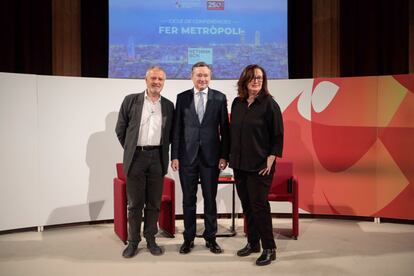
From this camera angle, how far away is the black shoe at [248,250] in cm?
375

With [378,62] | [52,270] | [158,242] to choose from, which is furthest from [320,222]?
[52,270]

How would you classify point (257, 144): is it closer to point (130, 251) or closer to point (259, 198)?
point (259, 198)

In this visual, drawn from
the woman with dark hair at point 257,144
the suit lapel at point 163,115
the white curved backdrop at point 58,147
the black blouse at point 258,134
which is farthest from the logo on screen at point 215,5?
the black blouse at point 258,134

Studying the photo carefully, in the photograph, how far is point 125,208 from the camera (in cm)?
423

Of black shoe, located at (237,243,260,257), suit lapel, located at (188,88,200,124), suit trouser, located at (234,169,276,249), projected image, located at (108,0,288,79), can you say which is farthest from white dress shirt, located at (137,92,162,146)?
projected image, located at (108,0,288,79)

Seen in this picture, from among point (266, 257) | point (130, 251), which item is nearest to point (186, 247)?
point (130, 251)

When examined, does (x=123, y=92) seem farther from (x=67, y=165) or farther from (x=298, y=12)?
(x=298, y=12)

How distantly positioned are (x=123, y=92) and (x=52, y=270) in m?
2.17

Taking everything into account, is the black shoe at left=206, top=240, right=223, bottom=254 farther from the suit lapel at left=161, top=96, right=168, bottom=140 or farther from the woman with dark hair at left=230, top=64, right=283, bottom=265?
the suit lapel at left=161, top=96, right=168, bottom=140

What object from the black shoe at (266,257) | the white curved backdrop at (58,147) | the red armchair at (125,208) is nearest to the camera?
the black shoe at (266,257)

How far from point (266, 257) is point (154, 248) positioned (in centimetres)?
92

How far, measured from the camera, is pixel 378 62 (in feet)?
20.5

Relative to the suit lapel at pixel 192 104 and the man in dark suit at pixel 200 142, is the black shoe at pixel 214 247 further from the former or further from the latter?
the suit lapel at pixel 192 104

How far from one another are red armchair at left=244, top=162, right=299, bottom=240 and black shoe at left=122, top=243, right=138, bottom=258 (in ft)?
3.72
